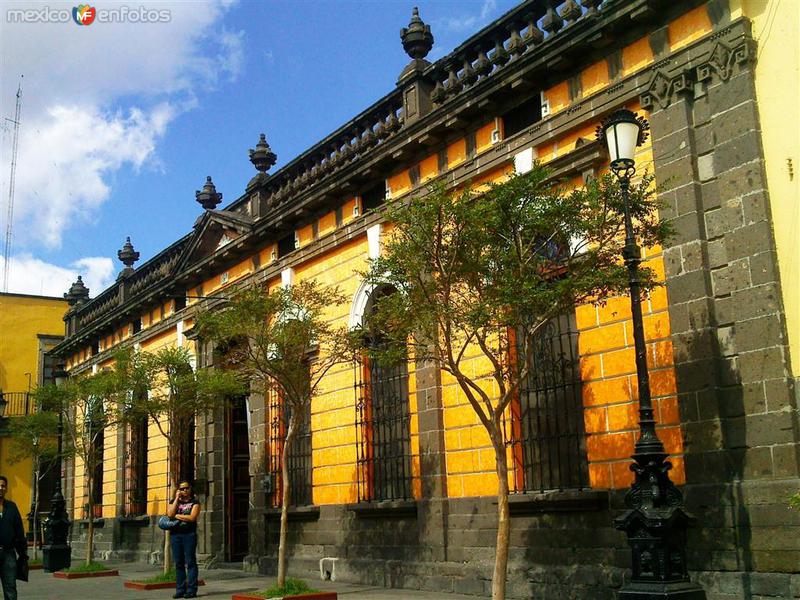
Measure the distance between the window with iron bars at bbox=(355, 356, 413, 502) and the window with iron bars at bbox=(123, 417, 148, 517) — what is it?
1084cm

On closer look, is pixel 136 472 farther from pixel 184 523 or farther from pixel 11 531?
pixel 11 531

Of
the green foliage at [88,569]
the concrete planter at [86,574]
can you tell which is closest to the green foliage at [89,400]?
the green foliage at [88,569]

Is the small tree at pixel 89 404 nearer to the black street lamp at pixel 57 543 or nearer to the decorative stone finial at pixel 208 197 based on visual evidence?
the black street lamp at pixel 57 543

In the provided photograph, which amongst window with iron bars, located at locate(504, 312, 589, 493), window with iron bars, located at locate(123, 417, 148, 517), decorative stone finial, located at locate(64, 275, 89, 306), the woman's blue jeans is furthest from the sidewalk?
decorative stone finial, located at locate(64, 275, 89, 306)

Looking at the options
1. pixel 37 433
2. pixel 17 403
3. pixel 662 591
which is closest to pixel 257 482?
pixel 37 433

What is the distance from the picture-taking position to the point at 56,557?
21094 mm

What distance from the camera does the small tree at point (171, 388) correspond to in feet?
54.5

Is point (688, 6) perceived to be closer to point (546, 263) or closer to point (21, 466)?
point (546, 263)

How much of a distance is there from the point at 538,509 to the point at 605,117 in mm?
5107

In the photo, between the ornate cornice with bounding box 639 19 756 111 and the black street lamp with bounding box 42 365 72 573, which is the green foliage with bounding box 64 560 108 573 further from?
the ornate cornice with bounding box 639 19 756 111

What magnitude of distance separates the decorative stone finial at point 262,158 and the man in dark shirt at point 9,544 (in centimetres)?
1140

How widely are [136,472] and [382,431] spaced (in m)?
12.1

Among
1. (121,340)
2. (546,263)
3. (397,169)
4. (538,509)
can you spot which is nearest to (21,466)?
(121,340)

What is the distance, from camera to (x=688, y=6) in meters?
10.8
